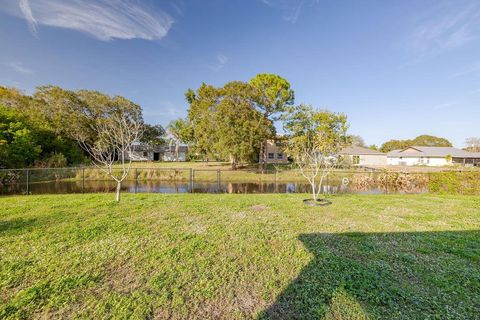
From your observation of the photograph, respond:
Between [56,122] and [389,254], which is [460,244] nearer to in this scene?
[389,254]

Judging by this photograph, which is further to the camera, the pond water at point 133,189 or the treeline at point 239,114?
the treeline at point 239,114

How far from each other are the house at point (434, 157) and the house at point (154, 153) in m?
41.0

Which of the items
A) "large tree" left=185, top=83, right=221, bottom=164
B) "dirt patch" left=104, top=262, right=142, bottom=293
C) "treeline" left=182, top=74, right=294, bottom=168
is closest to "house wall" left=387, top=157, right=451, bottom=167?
"treeline" left=182, top=74, right=294, bottom=168

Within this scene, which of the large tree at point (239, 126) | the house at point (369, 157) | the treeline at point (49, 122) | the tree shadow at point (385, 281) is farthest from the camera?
the house at point (369, 157)

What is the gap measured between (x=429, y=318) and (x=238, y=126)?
1810 cm

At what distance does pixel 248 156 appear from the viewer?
20312mm

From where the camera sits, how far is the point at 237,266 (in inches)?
121

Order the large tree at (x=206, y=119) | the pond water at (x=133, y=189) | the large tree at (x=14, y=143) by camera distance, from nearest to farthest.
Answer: the pond water at (x=133, y=189), the large tree at (x=14, y=143), the large tree at (x=206, y=119)

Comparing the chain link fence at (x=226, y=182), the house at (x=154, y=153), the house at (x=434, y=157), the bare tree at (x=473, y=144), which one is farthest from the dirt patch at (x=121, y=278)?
the bare tree at (x=473, y=144)

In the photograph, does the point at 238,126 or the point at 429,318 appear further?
the point at 238,126

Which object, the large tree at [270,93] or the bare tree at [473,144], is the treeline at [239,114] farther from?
the bare tree at [473,144]

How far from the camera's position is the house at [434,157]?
3491 cm

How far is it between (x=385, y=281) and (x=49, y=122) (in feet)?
102

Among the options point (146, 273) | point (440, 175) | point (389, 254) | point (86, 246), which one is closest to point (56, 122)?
point (86, 246)
